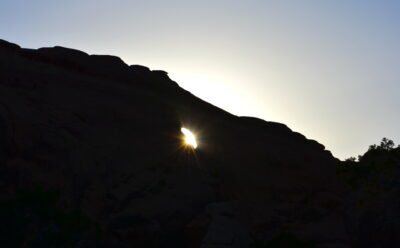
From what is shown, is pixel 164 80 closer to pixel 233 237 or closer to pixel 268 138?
pixel 268 138

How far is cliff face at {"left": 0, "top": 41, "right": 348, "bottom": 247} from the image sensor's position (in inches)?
1734

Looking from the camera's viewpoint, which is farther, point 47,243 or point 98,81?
point 98,81

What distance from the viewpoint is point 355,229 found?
163 feet

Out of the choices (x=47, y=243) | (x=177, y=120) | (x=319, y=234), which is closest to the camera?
(x=47, y=243)

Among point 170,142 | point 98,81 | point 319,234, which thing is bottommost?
point 319,234

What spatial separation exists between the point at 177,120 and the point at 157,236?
41.3 ft

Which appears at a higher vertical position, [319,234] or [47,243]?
[319,234]

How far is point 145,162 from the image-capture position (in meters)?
48.2

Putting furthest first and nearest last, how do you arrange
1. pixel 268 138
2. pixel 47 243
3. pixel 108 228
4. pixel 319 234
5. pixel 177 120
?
1. pixel 268 138
2. pixel 177 120
3. pixel 319 234
4. pixel 108 228
5. pixel 47 243

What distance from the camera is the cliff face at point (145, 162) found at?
44.0m

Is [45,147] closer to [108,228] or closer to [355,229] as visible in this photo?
[108,228]

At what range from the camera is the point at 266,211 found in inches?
1941

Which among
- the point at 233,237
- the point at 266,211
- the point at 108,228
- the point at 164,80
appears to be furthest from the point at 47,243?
the point at 164,80

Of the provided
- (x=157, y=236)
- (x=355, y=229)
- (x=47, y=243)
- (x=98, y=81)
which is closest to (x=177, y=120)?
(x=98, y=81)
